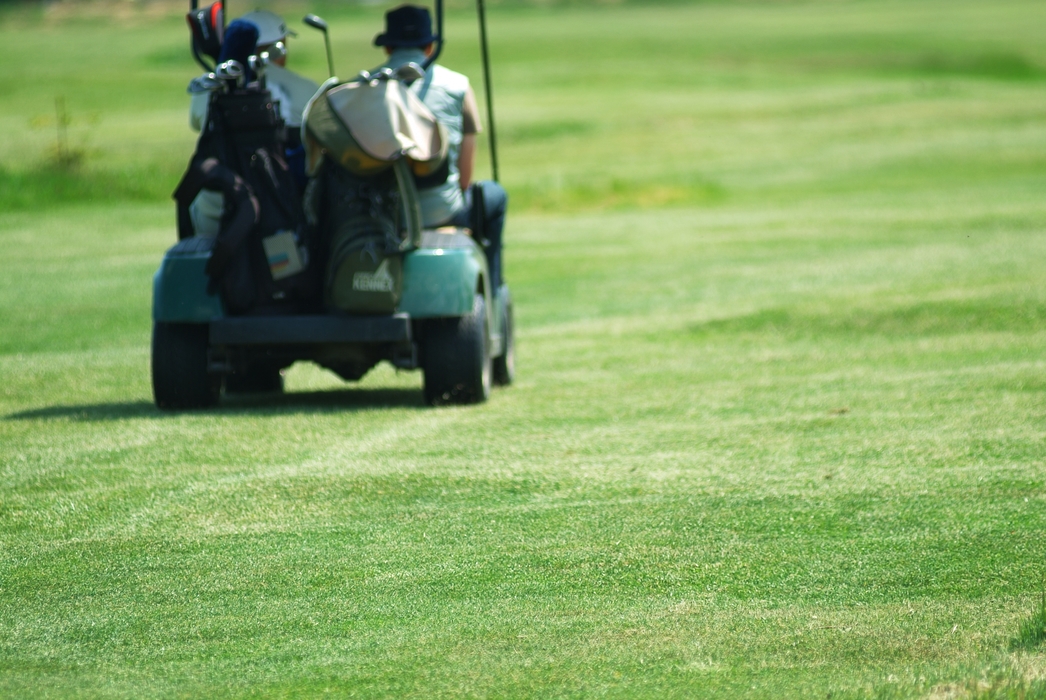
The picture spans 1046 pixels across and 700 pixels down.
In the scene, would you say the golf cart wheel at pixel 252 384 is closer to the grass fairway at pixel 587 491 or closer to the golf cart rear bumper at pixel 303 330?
the grass fairway at pixel 587 491

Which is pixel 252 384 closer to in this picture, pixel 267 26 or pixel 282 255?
pixel 282 255

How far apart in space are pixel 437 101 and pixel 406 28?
0.42 meters

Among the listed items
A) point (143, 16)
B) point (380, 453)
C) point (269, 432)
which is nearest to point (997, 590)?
point (380, 453)

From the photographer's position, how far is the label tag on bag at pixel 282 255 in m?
7.85

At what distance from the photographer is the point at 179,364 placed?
8.05 meters

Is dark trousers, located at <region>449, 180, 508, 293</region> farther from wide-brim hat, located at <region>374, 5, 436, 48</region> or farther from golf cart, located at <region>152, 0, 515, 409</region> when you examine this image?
wide-brim hat, located at <region>374, 5, 436, 48</region>

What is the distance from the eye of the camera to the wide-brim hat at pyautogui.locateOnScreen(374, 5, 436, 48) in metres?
8.31

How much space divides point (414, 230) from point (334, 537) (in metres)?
2.81

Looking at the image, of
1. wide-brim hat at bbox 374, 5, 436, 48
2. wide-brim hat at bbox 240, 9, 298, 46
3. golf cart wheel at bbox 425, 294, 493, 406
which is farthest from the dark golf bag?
wide-brim hat at bbox 374, 5, 436, 48

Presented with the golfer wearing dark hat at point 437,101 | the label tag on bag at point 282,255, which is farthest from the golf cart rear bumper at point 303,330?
the golfer wearing dark hat at point 437,101

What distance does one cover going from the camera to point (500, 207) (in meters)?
8.82

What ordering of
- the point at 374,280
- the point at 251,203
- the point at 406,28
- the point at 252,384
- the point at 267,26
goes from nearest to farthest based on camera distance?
1. the point at 251,203
2. the point at 374,280
3. the point at 267,26
4. the point at 406,28
5. the point at 252,384

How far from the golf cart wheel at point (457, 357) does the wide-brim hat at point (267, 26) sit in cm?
163

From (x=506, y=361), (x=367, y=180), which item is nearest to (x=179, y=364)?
(x=367, y=180)
